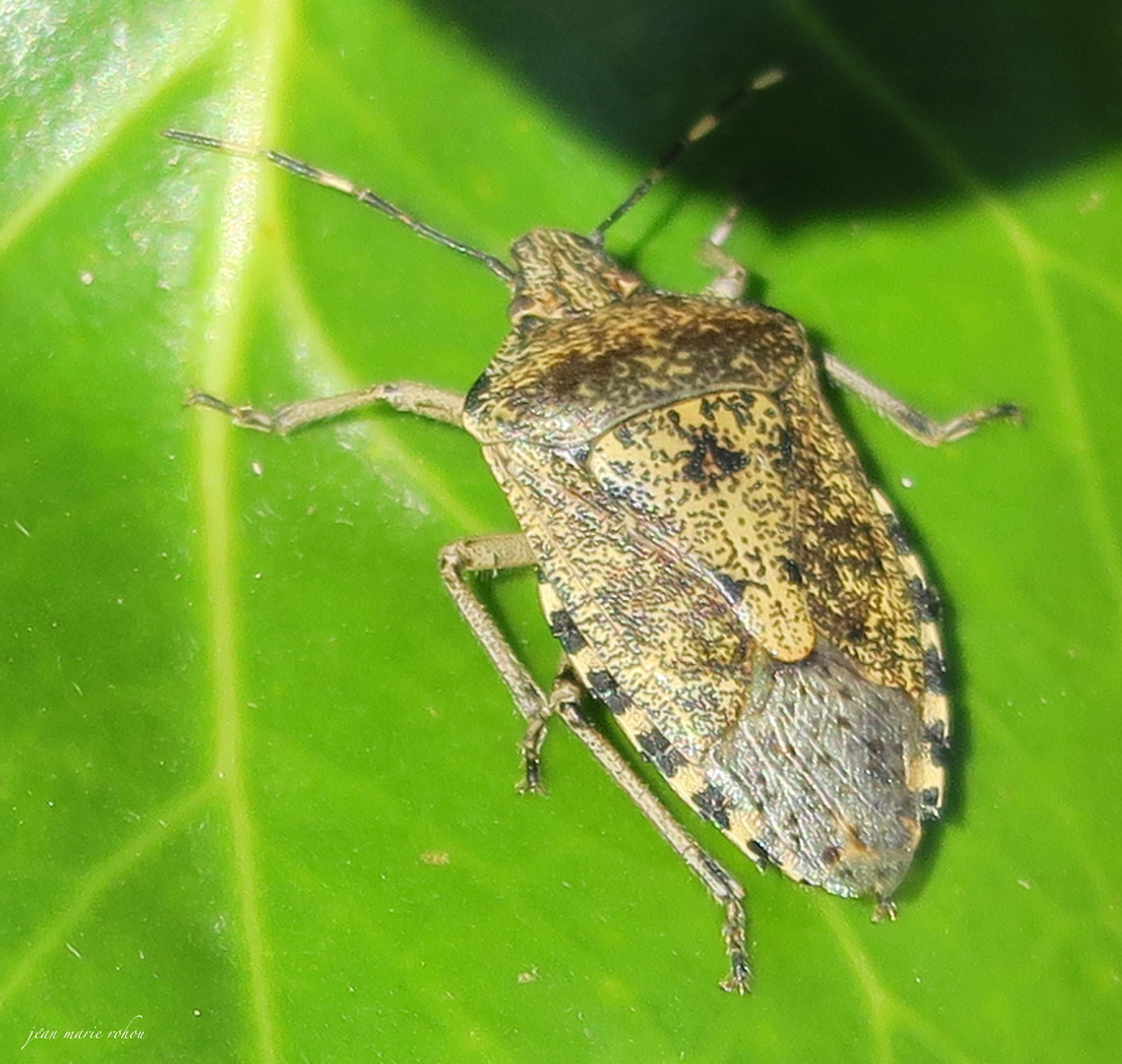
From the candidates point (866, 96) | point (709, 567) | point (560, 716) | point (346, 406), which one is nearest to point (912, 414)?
point (709, 567)

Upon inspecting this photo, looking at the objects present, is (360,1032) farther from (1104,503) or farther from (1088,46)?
(1088,46)

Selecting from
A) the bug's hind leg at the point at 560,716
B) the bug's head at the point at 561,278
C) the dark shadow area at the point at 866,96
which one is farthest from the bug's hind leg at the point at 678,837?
the dark shadow area at the point at 866,96

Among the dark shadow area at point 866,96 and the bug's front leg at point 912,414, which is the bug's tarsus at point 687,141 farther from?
the bug's front leg at point 912,414

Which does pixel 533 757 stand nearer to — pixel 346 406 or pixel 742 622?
pixel 742 622

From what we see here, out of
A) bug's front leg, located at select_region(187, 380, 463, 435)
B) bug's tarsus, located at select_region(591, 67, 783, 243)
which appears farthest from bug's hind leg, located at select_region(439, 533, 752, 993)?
bug's tarsus, located at select_region(591, 67, 783, 243)

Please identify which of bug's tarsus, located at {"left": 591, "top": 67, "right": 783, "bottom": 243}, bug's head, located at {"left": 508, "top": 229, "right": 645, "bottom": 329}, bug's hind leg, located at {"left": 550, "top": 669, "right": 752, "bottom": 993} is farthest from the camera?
bug's tarsus, located at {"left": 591, "top": 67, "right": 783, "bottom": 243}

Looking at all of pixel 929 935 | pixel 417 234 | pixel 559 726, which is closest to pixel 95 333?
pixel 417 234

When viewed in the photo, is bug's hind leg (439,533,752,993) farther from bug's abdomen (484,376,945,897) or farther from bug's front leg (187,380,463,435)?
bug's front leg (187,380,463,435)
